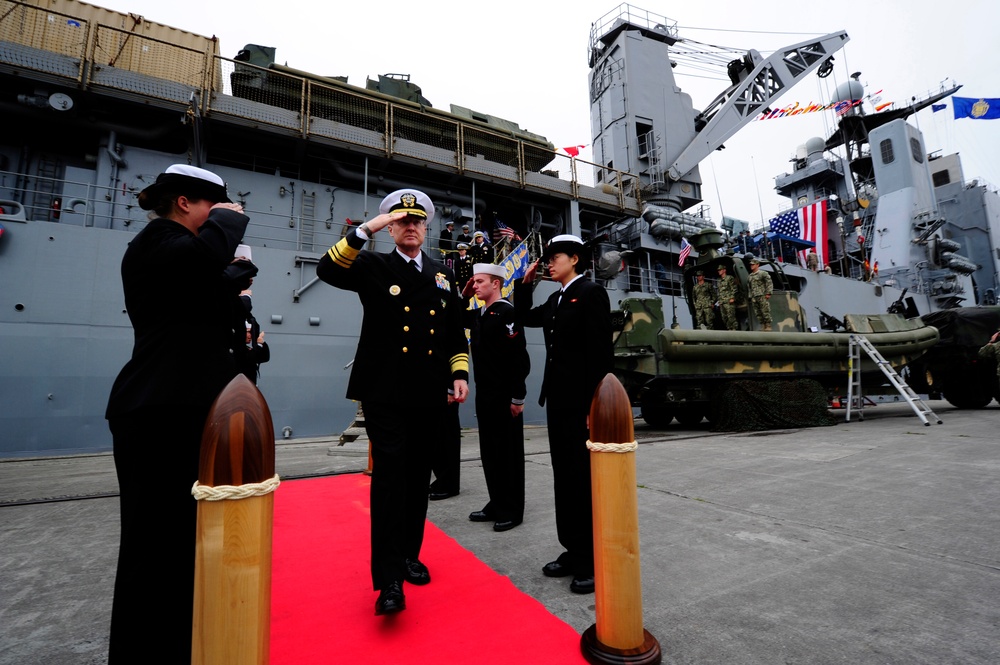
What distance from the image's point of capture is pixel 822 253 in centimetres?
1880

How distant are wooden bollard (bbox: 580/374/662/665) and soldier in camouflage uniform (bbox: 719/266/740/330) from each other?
7658 mm

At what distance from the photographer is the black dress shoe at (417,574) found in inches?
73.3

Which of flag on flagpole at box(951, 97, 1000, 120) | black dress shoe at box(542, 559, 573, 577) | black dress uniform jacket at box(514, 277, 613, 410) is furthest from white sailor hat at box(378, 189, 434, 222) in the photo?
flag on flagpole at box(951, 97, 1000, 120)

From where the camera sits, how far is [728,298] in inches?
316

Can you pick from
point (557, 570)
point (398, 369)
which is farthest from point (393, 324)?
point (557, 570)

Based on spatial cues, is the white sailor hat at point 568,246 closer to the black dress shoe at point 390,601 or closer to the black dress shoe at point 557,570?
the black dress shoe at point 557,570

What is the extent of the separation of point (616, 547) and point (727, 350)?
633 cm

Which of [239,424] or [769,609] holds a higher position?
[239,424]

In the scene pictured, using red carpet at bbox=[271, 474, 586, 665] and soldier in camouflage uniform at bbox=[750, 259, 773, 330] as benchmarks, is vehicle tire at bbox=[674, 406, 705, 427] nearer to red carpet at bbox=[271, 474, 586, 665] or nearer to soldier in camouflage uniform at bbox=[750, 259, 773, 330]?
soldier in camouflage uniform at bbox=[750, 259, 773, 330]

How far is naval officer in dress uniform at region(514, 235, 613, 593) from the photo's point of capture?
193 cm

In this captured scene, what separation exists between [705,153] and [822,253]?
8.56 metres

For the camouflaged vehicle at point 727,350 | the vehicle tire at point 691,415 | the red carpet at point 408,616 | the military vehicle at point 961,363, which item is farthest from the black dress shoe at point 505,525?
the military vehicle at point 961,363

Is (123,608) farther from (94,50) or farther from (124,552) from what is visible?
(94,50)

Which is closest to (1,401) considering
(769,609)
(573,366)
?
(573,366)
